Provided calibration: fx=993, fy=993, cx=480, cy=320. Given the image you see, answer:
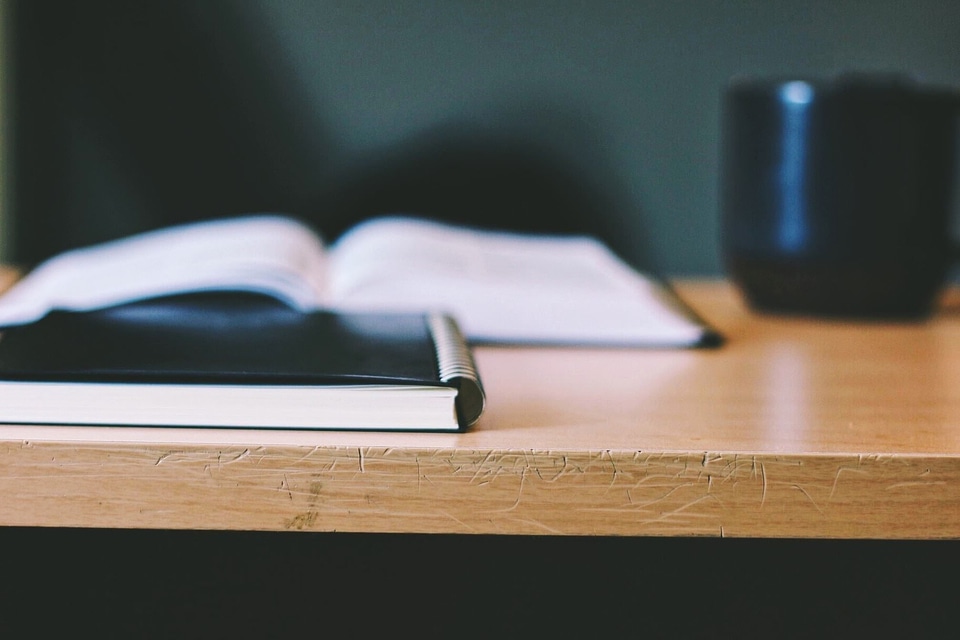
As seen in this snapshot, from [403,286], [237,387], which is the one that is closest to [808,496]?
[237,387]

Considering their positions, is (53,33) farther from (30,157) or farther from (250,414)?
(250,414)

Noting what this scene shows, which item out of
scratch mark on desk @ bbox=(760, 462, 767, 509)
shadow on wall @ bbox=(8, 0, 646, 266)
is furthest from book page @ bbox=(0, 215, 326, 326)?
scratch mark on desk @ bbox=(760, 462, 767, 509)

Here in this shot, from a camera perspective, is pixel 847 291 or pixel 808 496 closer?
pixel 808 496

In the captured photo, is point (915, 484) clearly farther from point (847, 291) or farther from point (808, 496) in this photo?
point (847, 291)

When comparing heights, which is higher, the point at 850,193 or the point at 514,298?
the point at 850,193

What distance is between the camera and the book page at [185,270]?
2.15ft

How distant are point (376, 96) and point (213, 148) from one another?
0.60ft

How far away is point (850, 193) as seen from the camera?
2.56ft

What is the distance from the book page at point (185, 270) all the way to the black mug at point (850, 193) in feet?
1.22

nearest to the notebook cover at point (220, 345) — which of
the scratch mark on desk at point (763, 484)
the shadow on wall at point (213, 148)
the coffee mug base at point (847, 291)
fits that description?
the scratch mark on desk at point (763, 484)

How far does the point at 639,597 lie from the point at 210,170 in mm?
674

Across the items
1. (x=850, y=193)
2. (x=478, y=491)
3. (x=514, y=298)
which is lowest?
(x=478, y=491)

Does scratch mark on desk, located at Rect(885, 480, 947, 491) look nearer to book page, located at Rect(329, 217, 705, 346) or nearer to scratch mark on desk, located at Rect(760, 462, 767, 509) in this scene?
scratch mark on desk, located at Rect(760, 462, 767, 509)

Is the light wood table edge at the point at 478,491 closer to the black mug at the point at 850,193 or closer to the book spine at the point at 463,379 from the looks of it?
the book spine at the point at 463,379
